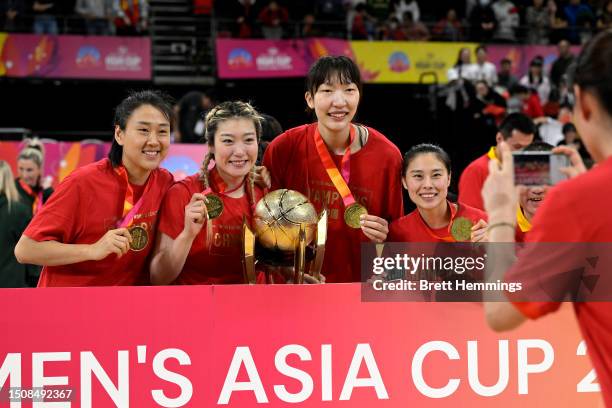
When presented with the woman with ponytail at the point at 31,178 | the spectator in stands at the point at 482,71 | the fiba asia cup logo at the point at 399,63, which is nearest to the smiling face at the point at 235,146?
the woman with ponytail at the point at 31,178

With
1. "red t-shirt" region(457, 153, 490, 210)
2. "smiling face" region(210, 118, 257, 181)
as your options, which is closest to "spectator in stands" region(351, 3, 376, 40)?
"red t-shirt" region(457, 153, 490, 210)

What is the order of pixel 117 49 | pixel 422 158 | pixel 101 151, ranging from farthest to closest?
pixel 117 49
pixel 101 151
pixel 422 158

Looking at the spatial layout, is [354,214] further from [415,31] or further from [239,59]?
[415,31]

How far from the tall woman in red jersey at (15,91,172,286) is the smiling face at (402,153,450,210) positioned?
1291 mm

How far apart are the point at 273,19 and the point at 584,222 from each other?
16.4 m

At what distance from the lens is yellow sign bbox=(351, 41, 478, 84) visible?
673 inches

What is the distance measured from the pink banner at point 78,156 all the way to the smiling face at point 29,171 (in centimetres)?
285

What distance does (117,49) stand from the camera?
1670 cm

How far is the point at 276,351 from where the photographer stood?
3.55 metres

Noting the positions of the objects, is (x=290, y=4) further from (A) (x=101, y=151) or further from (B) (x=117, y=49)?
(A) (x=101, y=151)

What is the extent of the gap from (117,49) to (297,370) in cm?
1419

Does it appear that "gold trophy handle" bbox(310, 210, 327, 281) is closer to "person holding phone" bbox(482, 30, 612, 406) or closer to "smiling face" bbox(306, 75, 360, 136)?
"smiling face" bbox(306, 75, 360, 136)

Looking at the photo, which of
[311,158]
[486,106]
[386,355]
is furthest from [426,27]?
[386,355]

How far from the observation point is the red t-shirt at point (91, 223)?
3.91 meters
